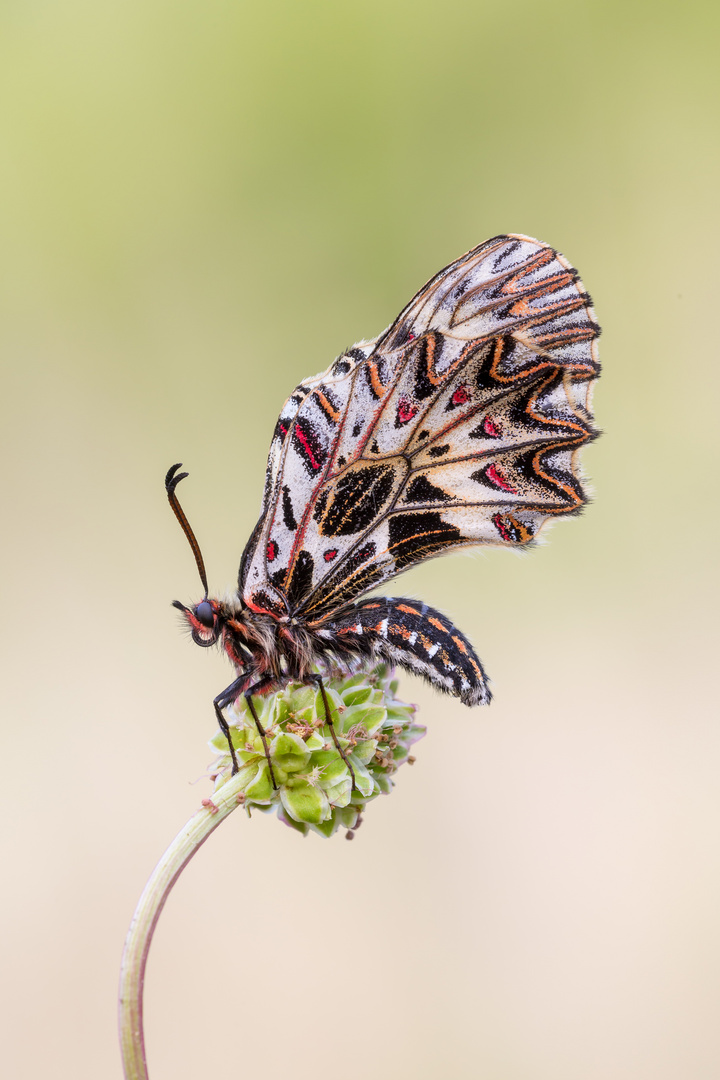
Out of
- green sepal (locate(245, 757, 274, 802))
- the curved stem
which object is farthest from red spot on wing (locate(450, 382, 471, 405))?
the curved stem

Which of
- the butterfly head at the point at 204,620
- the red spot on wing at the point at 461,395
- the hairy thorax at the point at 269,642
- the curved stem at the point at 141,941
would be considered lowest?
the curved stem at the point at 141,941

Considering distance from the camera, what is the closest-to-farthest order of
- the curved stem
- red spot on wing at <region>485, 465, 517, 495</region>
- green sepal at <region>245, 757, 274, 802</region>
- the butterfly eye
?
the curved stem → green sepal at <region>245, 757, 274, 802</region> → the butterfly eye → red spot on wing at <region>485, 465, 517, 495</region>

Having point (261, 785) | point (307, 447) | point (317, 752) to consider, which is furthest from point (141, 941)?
point (307, 447)

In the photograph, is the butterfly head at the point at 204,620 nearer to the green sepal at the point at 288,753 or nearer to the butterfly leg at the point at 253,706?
the butterfly leg at the point at 253,706

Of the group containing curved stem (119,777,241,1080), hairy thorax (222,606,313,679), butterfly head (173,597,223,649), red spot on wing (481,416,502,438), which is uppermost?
red spot on wing (481,416,502,438)

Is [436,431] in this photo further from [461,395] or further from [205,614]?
[205,614]

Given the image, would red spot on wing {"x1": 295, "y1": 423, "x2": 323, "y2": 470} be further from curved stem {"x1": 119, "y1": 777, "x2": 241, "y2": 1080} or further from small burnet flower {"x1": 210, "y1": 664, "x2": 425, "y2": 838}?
curved stem {"x1": 119, "y1": 777, "x2": 241, "y2": 1080}

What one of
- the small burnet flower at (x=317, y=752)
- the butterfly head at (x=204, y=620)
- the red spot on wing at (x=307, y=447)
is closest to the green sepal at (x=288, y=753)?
the small burnet flower at (x=317, y=752)
